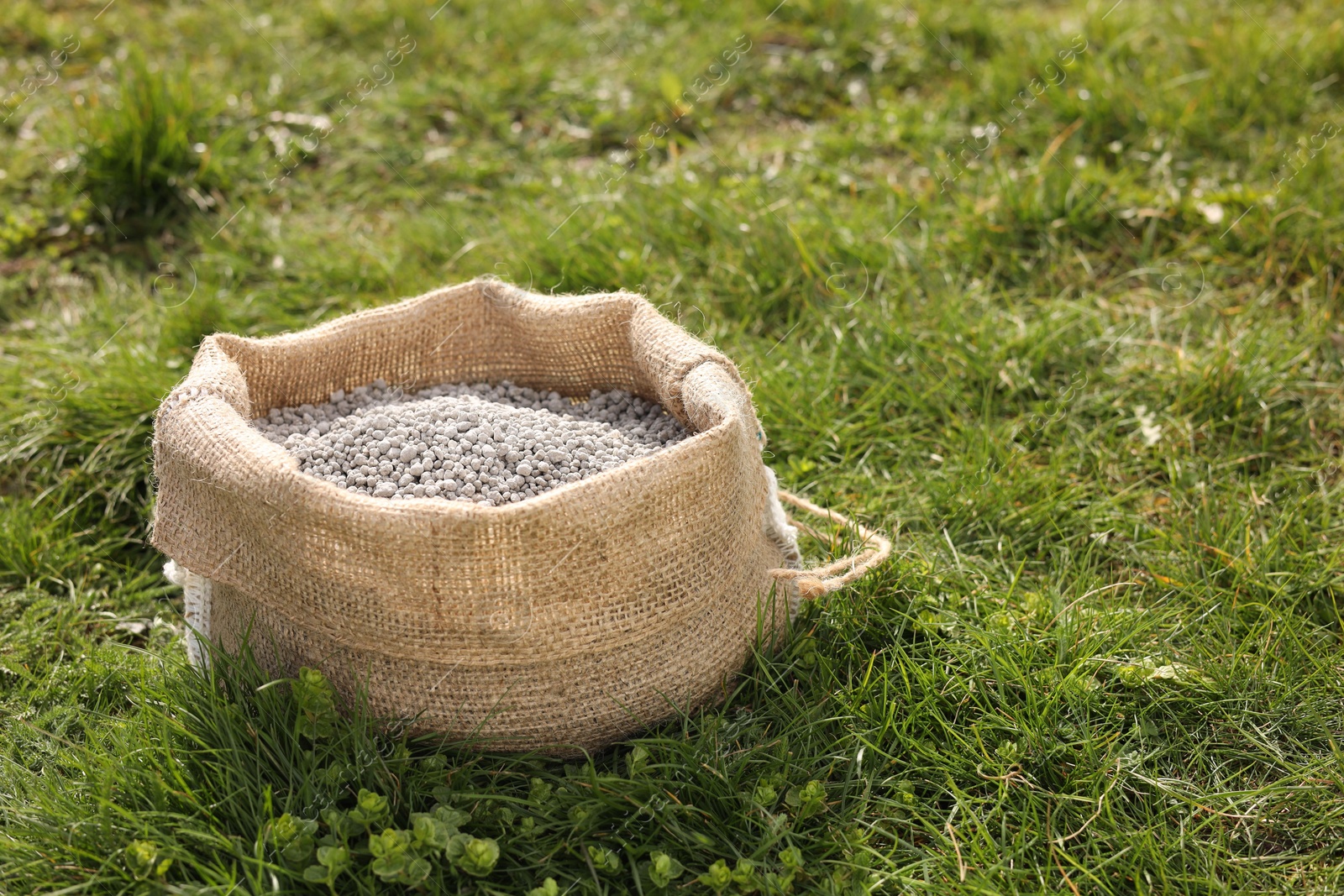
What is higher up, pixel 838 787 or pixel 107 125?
pixel 107 125

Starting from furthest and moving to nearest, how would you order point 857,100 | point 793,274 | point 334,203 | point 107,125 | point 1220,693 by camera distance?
point 857,100 < point 334,203 < point 107,125 < point 793,274 < point 1220,693

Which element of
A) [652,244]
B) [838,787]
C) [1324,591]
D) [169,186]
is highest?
[169,186]

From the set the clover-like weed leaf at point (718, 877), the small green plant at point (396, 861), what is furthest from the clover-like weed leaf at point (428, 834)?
the clover-like weed leaf at point (718, 877)

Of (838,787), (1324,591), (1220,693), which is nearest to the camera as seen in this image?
(838,787)

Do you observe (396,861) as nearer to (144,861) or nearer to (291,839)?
(291,839)

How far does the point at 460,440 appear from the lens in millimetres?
2195

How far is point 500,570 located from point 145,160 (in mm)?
2739

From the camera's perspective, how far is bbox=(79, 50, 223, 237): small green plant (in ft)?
12.4

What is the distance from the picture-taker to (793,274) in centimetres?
335

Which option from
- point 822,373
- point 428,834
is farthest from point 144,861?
point 822,373

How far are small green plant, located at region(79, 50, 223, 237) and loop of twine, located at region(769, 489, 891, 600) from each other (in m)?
2.54

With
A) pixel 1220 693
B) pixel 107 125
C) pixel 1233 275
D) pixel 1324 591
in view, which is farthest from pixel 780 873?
pixel 107 125

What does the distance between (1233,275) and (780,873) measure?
8.31 feet

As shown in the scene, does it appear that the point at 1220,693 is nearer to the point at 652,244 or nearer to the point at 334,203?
the point at 652,244
